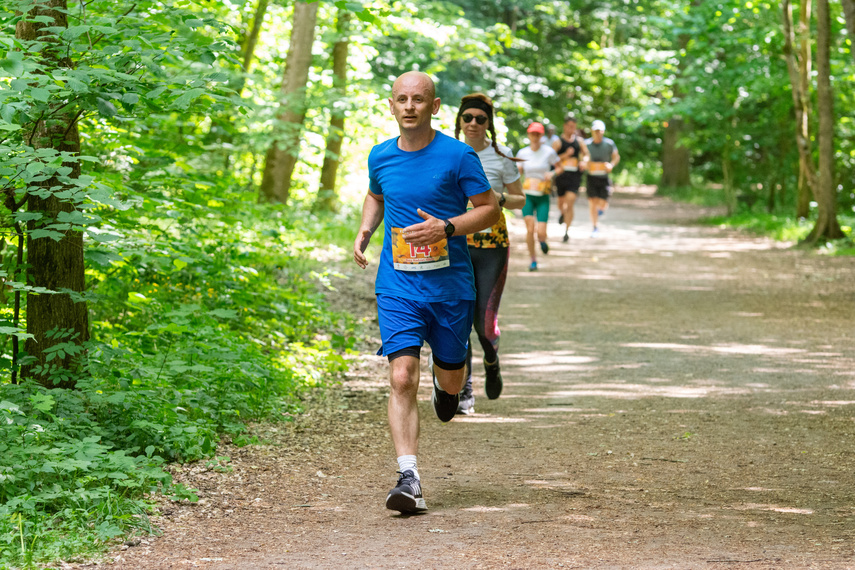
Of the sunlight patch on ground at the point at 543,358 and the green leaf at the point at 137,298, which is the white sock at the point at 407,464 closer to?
the green leaf at the point at 137,298

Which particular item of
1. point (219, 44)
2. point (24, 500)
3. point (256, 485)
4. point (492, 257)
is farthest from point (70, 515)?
point (492, 257)

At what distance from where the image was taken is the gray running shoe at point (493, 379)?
7.11 metres

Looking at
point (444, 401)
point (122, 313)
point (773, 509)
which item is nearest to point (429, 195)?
point (444, 401)

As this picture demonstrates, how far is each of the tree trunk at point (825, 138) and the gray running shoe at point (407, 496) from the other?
15449mm

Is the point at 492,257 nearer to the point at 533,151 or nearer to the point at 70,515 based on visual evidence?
the point at 70,515

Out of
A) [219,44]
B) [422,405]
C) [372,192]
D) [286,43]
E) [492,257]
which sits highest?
[286,43]

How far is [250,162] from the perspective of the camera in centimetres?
2164

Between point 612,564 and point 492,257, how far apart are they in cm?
314

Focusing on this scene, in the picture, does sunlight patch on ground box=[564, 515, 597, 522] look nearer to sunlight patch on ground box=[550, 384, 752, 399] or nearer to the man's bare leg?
the man's bare leg

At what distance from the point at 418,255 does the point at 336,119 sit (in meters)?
13.8

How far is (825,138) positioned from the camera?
18.2 m

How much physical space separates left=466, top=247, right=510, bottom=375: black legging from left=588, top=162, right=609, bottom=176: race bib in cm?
1279

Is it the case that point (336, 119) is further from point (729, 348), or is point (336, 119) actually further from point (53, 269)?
point (53, 269)

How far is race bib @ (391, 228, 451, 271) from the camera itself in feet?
15.9
